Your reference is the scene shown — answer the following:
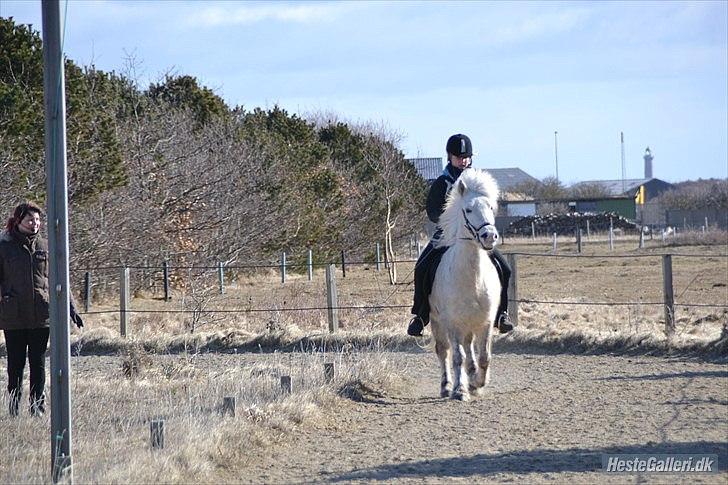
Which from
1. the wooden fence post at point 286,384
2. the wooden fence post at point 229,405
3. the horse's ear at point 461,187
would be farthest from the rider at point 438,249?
the wooden fence post at point 229,405

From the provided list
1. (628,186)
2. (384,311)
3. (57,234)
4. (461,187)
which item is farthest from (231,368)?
(628,186)

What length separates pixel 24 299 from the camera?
8.59 metres

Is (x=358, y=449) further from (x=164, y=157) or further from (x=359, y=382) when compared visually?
(x=164, y=157)

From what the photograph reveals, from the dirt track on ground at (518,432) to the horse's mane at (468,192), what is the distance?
1.70 metres

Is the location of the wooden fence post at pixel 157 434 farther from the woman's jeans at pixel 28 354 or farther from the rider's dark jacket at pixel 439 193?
the rider's dark jacket at pixel 439 193

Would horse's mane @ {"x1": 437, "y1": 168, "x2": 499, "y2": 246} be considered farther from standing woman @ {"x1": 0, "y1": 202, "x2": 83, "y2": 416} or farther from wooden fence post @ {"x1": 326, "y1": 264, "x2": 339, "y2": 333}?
wooden fence post @ {"x1": 326, "y1": 264, "x2": 339, "y2": 333}

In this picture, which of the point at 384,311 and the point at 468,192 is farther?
the point at 384,311

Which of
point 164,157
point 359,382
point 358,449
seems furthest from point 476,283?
point 164,157

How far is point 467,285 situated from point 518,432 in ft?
5.82

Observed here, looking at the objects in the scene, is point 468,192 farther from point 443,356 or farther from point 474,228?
point 443,356

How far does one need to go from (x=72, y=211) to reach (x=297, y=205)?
1384 centimetres

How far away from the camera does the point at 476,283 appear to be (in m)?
9.03

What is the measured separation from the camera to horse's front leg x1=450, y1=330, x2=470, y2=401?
30.4 feet

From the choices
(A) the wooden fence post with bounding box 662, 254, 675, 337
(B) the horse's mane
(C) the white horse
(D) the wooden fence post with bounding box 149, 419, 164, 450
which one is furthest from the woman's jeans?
(A) the wooden fence post with bounding box 662, 254, 675, 337
